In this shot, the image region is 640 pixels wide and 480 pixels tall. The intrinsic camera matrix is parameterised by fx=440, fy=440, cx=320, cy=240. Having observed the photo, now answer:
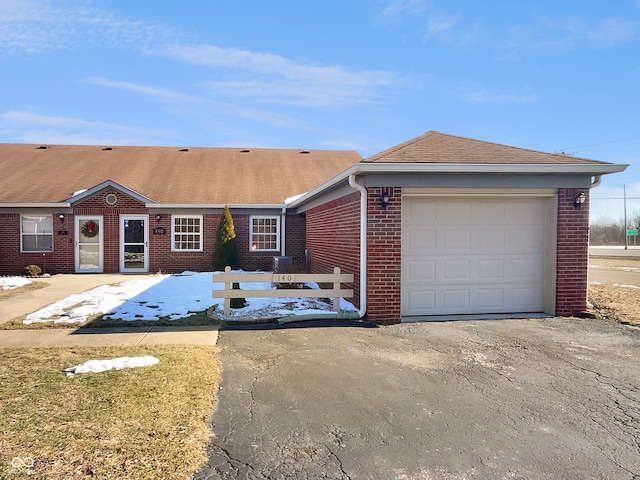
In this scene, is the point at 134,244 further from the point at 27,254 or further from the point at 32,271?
the point at 27,254

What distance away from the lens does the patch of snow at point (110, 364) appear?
5.04 m

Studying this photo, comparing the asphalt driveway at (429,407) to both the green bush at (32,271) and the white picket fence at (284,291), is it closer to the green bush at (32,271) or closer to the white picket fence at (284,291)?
the white picket fence at (284,291)

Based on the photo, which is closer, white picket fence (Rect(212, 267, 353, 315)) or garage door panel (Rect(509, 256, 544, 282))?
white picket fence (Rect(212, 267, 353, 315))

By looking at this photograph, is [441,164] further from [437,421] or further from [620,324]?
[437,421]

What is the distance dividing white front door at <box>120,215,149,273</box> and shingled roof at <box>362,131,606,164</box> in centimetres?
1150

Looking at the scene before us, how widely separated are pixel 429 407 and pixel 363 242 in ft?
14.0

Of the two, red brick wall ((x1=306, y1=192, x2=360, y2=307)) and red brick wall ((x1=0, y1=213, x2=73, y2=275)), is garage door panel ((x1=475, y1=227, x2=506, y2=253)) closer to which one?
red brick wall ((x1=306, y1=192, x2=360, y2=307))

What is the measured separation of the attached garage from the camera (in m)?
8.50

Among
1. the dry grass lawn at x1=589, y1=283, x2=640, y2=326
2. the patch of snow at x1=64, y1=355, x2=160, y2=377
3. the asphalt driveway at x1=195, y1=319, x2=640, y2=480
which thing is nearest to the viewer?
the asphalt driveway at x1=195, y1=319, x2=640, y2=480

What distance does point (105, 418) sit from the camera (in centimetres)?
373

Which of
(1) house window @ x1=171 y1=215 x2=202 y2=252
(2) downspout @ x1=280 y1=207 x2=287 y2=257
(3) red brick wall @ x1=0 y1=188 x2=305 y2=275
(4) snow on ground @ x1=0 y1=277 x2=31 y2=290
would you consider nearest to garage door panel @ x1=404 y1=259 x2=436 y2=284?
(3) red brick wall @ x1=0 y1=188 x2=305 y2=275

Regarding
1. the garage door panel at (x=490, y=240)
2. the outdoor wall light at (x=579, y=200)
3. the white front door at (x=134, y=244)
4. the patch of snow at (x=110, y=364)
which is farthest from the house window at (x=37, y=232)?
the outdoor wall light at (x=579, y=200)

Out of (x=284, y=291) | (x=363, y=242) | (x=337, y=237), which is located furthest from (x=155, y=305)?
(x=363, y=242)

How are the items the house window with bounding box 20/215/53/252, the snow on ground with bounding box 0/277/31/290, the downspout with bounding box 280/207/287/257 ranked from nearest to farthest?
the snow on ground with bounding box 0/277/31/290 → the house window with bounding box 20/215/53/252 → the downspout with bounding box 280/207/287/257
